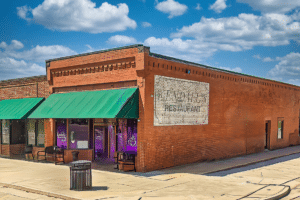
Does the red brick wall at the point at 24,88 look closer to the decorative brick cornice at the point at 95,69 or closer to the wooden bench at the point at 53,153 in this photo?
the decorative brick cornice at the point at 95,69

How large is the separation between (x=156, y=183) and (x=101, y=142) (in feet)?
23.8

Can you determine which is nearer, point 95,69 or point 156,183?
point 156,183

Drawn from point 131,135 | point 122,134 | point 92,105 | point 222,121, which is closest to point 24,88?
point 92,105

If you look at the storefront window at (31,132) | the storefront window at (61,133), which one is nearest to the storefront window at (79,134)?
the storefront window at (61,133)

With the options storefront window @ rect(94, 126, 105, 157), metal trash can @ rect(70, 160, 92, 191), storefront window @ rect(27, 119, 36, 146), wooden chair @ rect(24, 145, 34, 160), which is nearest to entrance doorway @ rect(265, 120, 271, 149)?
storefront window @ rect(94, 126, 105, 157)

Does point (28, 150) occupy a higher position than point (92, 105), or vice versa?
point (92, 105)

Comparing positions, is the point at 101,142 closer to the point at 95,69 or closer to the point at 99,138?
the point at 99,138

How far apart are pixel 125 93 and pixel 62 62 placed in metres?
5.89

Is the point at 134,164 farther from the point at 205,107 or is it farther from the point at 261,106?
the point at 261,106

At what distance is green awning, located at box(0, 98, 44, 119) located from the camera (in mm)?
19728

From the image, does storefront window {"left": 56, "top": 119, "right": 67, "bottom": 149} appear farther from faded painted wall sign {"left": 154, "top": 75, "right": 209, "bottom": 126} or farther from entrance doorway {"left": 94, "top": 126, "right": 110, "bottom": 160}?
faded painted wall sign {"left": 154, "top": 75, "right": 209, "bottom": 126}

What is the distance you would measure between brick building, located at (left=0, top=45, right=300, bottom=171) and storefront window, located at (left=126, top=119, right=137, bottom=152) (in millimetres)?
50

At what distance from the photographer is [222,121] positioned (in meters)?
20.5

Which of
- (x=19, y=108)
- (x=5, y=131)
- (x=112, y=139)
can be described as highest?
(x=19, y=108)
